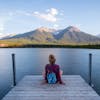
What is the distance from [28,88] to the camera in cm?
924

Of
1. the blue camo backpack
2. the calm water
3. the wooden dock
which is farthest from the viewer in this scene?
the calm water

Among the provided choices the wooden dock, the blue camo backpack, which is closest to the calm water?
the blue camo backpack

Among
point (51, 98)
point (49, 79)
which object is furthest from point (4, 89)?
point (51, 98)

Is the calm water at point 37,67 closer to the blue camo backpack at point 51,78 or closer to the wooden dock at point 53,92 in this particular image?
the blue camo backpack at point 51,78

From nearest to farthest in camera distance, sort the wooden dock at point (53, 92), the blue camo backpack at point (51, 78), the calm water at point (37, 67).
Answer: the wooden dock at point (53, 92) < the blue camo backpack at point (51, 78) < the calm water at point (37, 67)

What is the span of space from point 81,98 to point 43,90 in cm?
180

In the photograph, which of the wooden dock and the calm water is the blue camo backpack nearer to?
the wooden dock

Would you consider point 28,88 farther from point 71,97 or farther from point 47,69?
point 71,97

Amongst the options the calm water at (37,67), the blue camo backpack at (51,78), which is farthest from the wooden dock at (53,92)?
the calm water at (37,67)

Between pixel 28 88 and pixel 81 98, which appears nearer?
pixel 81 98

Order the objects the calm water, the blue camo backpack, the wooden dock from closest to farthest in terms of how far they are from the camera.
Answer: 1. the wooden dock
2. the blue camo backpack
3. the calm water

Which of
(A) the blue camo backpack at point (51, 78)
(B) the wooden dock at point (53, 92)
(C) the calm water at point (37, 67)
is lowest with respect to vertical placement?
(C) the calm water at point (37, 67)

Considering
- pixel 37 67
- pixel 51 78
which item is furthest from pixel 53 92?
pixel 37 67

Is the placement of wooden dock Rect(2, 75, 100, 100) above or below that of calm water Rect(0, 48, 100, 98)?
above
